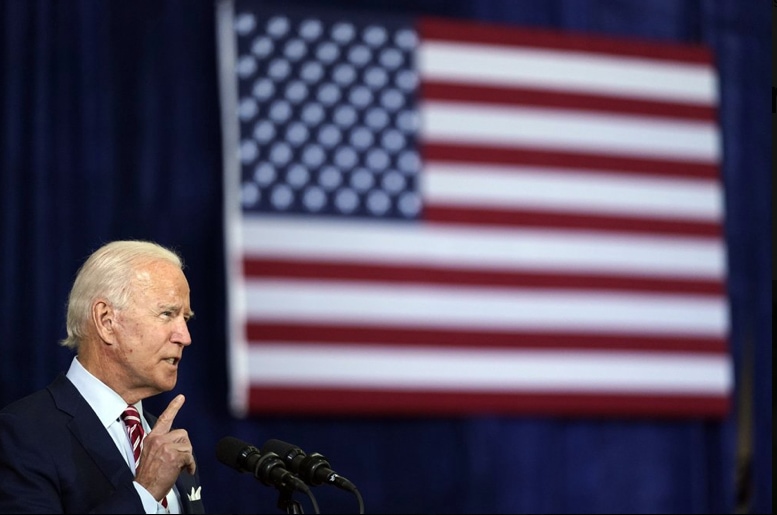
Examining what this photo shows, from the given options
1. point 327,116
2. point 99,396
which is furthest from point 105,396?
point 327,116

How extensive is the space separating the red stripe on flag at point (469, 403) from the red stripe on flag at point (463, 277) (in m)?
0.44

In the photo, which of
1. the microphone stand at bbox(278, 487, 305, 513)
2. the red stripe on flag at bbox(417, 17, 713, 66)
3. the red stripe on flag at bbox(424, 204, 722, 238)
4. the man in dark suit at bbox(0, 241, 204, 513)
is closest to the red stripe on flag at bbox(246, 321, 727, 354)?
the red stripe on flag at bbox(424, 204, 722, 238)

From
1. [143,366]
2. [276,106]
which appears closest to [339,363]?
[276,106]

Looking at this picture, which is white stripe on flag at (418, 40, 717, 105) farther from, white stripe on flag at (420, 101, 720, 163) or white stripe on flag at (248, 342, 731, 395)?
white stripe on flag at (248, 342, 731, 395)

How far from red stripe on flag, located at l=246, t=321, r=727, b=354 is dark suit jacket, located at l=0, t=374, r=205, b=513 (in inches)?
63.5

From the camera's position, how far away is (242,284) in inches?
164

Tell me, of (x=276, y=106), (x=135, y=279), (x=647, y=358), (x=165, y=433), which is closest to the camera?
(x=165, y=433)

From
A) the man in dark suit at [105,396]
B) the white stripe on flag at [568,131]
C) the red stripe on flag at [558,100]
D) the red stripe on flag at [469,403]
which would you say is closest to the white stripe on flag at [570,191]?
the white stripe on flag at [568,131]

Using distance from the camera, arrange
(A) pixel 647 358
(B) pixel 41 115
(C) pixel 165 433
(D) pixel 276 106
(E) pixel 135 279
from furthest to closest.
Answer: (A) pixel 647 358
(D) pixel 276 106
(B) pixel 41 115
(E) pixel 135 279
(C) pixel 165 433

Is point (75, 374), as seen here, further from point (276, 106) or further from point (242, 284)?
point (276, 106)

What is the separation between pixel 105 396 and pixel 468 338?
2082mm

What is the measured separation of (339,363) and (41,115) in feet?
4.73

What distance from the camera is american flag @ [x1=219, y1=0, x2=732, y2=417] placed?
4266 mm

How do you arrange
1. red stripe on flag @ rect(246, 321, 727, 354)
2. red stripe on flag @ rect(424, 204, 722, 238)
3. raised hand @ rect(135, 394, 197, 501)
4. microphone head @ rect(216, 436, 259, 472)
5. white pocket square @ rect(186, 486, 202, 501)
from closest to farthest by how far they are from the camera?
raised hand @ rect(135, 394, 197, 501) < microphone head @ rect(216, 436, 259, 472) < white pocket square @ rect(186, 486, 202, 501) < red stripe on flag @ rect(246, 321, 727, 354) < red stripe on flag @ rect(424, 204, 722, 238)
